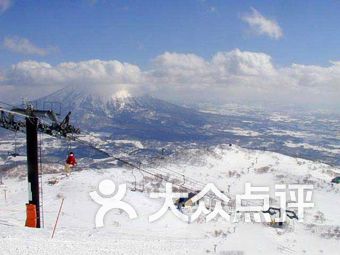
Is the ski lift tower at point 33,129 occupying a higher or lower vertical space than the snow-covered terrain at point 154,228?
higher

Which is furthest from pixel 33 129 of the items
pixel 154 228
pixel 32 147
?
pixel 154 228

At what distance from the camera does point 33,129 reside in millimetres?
24359

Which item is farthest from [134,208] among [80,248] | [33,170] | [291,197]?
[291,197]

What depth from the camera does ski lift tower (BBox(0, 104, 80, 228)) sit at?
2417 cm

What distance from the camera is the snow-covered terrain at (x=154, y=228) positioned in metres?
20.7

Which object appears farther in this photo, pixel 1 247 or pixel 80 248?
pixel 80 248

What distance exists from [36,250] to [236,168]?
7353 cm

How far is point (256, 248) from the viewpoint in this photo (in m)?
29.9

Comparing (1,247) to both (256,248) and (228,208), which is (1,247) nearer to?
(256,248)

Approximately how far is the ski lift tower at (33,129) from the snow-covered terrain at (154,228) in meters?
1.45

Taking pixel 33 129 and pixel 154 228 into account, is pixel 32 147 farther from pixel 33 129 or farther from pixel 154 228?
pixel 154 228

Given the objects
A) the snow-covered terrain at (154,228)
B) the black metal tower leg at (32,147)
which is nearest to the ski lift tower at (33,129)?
the black metal tower leg at (32,147)

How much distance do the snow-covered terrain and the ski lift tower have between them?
4.76ft

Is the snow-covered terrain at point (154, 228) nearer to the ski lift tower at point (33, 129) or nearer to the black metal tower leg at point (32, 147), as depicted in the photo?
the ski lift tower at point (33, 129)
